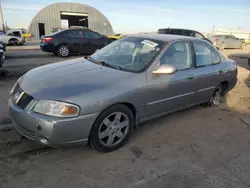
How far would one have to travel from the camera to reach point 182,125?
168 inches

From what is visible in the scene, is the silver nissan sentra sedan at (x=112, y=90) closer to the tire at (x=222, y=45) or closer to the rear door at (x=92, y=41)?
the rear door at (x=92, y=41)

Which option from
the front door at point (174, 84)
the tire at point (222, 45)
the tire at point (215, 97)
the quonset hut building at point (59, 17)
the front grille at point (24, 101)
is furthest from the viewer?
the quonset hut building at point (59, 17)

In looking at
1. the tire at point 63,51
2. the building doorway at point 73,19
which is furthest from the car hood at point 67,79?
the building doorway at point 73,19

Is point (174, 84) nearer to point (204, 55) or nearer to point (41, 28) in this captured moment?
point (204, 55)

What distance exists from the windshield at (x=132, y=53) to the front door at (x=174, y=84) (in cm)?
19

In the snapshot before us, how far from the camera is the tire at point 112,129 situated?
298 cm

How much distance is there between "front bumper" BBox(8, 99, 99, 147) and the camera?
8.61 feet

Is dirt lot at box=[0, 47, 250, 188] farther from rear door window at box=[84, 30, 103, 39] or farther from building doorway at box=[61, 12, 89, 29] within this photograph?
building doorway at box=[61, 12, 89, 29]

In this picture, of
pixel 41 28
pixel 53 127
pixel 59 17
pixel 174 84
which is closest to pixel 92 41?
pixel 174 84

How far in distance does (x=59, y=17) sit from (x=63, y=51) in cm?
2661

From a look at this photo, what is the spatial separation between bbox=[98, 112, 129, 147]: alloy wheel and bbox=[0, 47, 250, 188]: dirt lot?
7.0 inches

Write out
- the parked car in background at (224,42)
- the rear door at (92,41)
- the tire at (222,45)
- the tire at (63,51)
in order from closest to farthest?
the tire at (63,51) → the rear door at (92,41) → the parked car in background at (224,42) → the tire at (222,45)

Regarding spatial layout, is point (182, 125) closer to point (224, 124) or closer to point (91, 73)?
point (224, 124)

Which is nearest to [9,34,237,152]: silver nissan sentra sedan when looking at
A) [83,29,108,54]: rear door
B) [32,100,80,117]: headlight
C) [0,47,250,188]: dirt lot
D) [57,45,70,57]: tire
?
[32,100,80,117]: headlight
